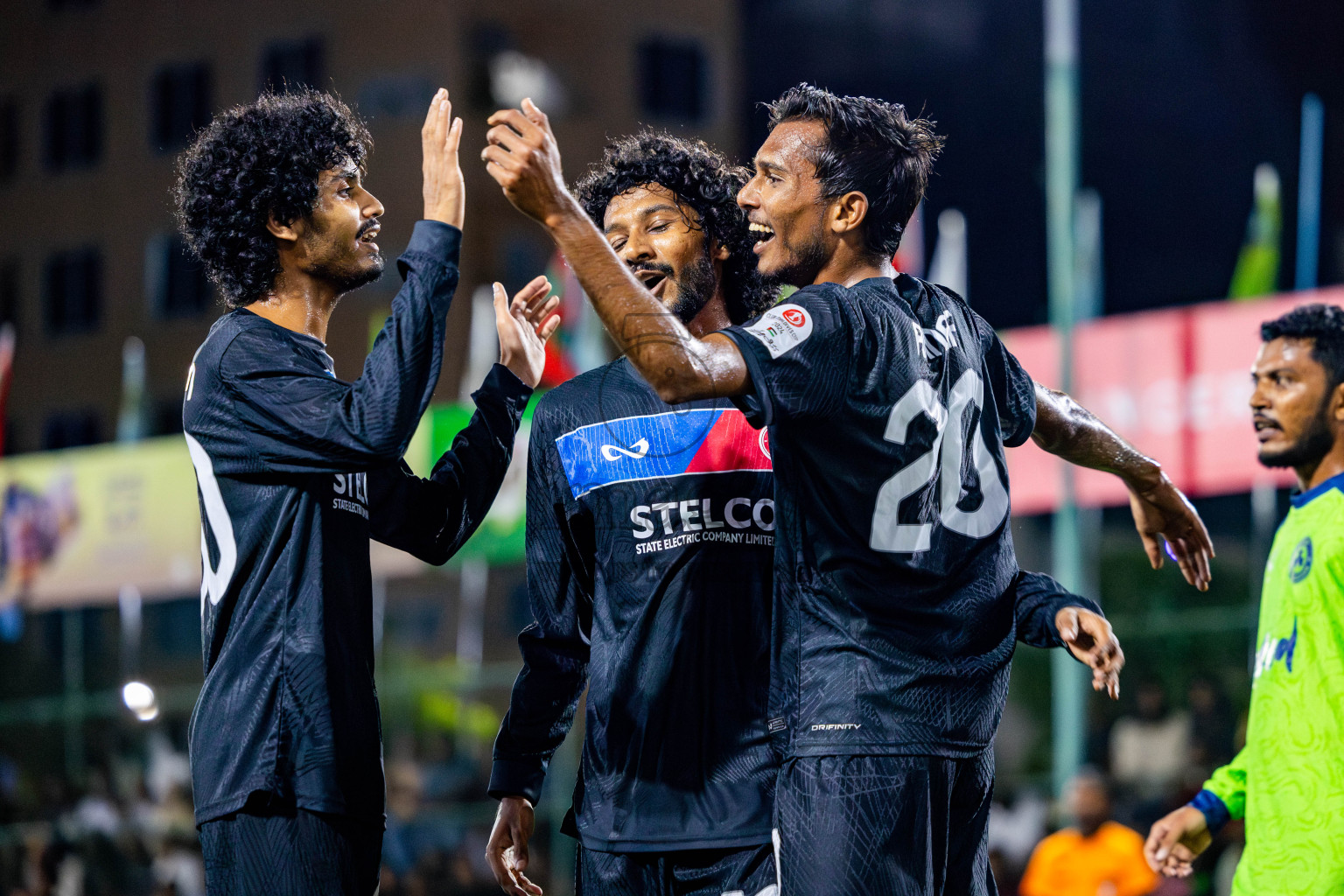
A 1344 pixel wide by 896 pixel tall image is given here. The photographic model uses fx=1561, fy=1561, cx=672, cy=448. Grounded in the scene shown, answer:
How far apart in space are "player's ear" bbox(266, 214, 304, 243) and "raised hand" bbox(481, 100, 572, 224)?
675 millimetres

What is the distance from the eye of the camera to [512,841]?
361cm

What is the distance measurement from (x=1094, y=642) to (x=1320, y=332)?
6.83 feet

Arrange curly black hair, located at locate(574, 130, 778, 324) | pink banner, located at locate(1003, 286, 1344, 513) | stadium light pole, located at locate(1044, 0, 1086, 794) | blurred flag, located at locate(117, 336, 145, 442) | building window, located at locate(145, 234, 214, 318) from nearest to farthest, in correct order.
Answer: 1. curly black hair, located at locate(574, 130, 778, 324)
2. pink banner, located at locate(1003, 286, 1344, 513)
3. stadium light pole, located at locate(1044, 0, 1086, 794)
4. blurred flag, located at locate(117, 336, 145, 442)
5. building window, located at locate(145, 234, 214, 318)

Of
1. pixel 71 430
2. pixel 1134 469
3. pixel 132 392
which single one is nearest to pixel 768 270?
pixel 1134 469

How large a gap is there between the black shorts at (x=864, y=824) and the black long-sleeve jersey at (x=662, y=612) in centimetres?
33

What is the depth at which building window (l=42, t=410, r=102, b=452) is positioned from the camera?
25625 millimetres

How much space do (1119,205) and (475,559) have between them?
777cm

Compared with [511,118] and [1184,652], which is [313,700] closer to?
[511,118]

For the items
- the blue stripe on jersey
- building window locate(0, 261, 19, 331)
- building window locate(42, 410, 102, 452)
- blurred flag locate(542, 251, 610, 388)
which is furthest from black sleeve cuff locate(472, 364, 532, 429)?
building window locate(0, 261, 19, 331)

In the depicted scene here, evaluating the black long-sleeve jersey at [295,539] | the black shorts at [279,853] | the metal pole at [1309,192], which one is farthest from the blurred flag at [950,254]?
the black shorts at [279,853]

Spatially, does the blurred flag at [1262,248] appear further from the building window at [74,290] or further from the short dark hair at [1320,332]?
the building window at [74,290]

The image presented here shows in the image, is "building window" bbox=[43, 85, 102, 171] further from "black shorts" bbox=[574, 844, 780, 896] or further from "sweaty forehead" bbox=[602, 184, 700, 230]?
"black shorts" bbox=[574, 844, 780, 896]

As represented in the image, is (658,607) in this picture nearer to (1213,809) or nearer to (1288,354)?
(1213,809)

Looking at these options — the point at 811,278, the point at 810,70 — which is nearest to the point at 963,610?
the point at 811,278
